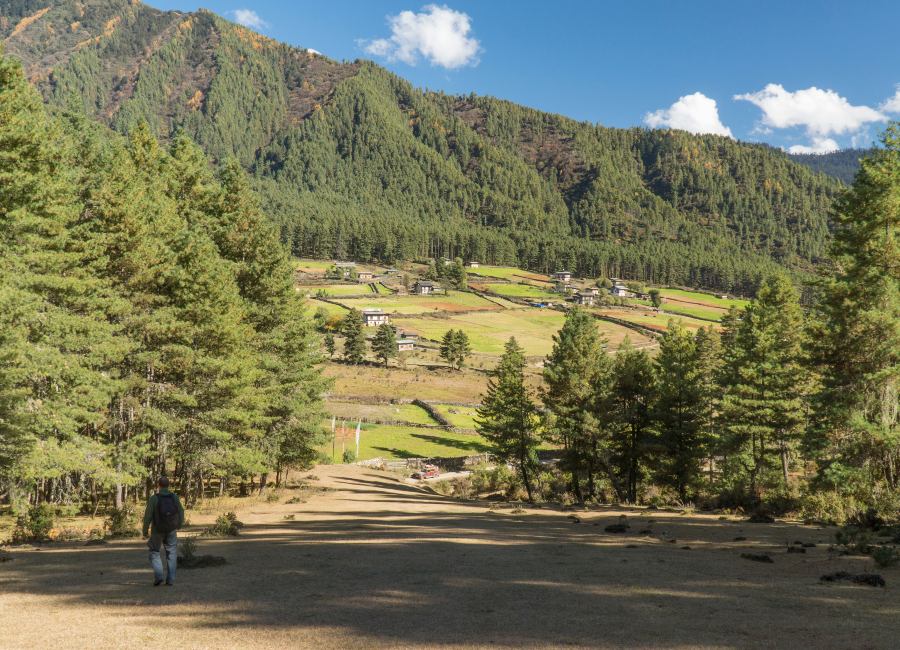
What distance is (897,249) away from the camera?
2161 cm

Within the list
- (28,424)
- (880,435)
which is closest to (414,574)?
(28,424)

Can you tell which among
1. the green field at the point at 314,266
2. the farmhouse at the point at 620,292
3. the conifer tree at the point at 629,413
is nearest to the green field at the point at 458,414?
the conifer tree at the point at 629,413

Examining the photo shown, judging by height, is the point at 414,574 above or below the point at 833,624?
below

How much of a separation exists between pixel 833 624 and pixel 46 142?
27.1 meters

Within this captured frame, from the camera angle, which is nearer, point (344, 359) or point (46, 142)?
point (46, 142)

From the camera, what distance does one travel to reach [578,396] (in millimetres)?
33906

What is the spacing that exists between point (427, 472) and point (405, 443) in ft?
38.0

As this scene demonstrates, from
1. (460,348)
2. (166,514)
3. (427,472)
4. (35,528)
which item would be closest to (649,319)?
(460,348)

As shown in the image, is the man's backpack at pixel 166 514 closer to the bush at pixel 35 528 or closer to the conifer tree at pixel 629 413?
the bush at pixel 35 528

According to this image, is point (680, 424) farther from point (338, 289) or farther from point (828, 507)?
point (338, 289)

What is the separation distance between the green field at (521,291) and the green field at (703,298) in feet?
Result: 145

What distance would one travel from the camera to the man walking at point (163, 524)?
34.3 feet

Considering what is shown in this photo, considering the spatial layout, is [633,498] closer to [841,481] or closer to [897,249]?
[841,481]

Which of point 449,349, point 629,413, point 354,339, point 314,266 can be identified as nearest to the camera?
point 629,413
